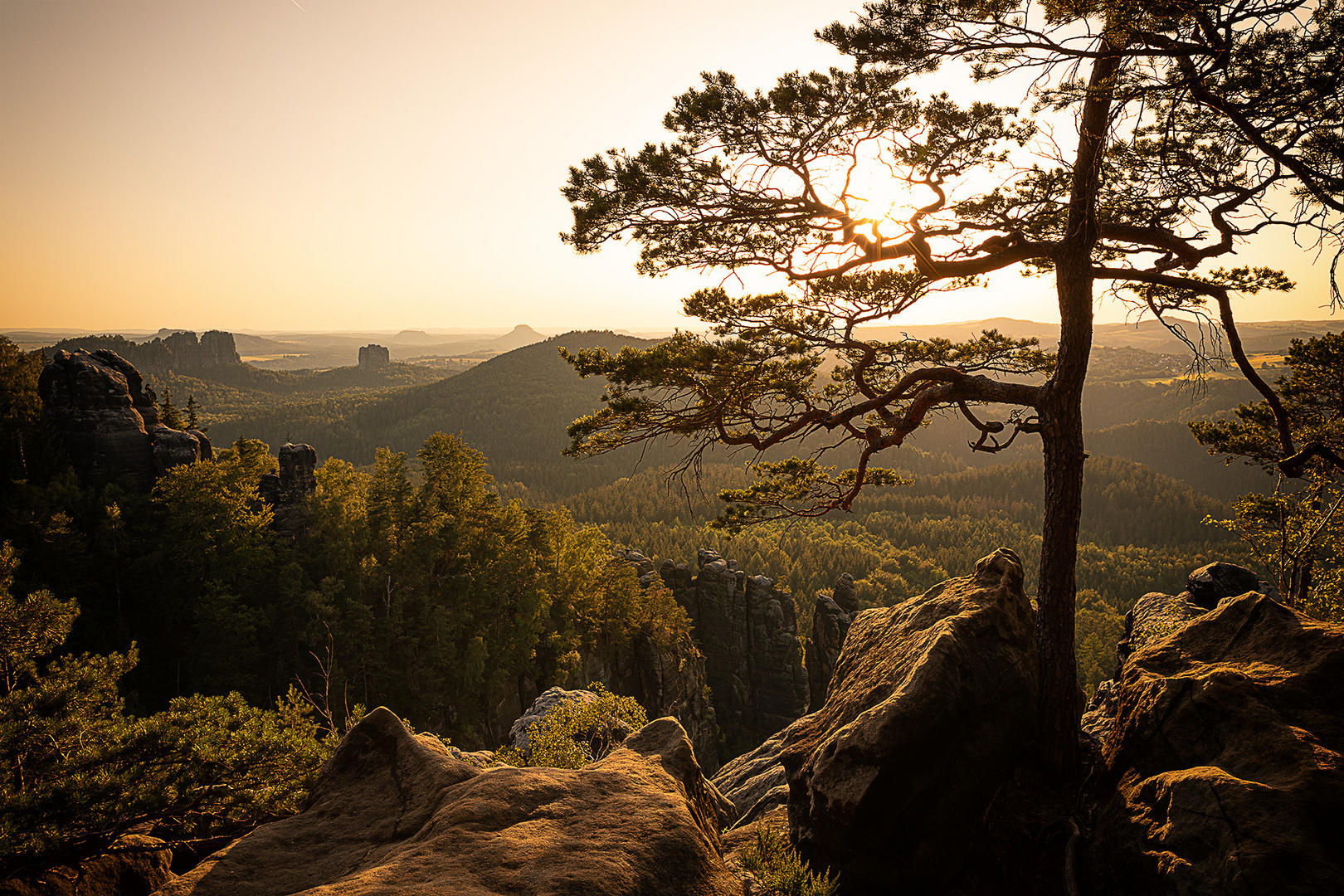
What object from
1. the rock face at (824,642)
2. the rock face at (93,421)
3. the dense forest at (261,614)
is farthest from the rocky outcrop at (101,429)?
the rock face at (824,642)

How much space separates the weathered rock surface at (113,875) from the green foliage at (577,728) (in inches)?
301

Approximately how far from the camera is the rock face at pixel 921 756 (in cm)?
879

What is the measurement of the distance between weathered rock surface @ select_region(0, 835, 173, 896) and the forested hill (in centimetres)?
12609

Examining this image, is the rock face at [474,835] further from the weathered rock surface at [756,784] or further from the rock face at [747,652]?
the rock face at [747,652]

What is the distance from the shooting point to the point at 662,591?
2083 inches

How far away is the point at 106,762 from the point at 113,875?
8.22ft

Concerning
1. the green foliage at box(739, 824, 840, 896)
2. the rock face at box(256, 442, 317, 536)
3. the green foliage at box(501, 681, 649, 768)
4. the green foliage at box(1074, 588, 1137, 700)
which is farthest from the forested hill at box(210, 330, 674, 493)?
the green foliage at box(739, 824, 840, 896)

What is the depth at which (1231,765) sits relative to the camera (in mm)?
6852

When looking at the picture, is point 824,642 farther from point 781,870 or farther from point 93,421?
point 93,421

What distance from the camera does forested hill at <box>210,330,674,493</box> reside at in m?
152

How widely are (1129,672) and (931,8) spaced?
10344mm

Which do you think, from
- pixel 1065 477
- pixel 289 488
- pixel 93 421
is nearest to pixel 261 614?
pixel 289 488

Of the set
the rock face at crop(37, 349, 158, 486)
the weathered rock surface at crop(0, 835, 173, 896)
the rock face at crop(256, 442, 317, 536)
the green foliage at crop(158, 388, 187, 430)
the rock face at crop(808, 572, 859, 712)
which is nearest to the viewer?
the weathered rock surface at crop(0, 835, 173, 896)

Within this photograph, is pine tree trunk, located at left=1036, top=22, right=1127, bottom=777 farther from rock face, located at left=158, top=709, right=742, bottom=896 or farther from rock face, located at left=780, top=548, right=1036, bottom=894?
rock face, located at left=158, top=709, right=742, bottom=896
